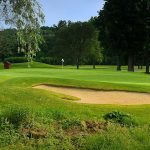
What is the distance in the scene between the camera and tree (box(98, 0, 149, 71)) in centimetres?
6181

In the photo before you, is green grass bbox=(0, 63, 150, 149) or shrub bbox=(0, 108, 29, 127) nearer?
green grass bbox=(0, 63, 150, 149)

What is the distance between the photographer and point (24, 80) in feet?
90.7

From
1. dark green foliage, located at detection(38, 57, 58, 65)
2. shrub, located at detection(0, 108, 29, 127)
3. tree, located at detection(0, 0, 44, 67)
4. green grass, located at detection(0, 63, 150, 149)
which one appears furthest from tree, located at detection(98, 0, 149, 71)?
shrub, located at detection(0, 108, 29, 127)

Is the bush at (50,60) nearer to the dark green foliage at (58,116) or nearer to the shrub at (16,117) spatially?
the dark green foliage at (58,116)

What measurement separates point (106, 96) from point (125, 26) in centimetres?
3898

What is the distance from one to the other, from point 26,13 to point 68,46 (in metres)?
87.7

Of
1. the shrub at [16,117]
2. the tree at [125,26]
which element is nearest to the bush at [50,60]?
the tree at [125,26]

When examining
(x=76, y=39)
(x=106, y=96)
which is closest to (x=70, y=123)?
(x=106, y=96)

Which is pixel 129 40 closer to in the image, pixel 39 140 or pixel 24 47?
pixel 24 47

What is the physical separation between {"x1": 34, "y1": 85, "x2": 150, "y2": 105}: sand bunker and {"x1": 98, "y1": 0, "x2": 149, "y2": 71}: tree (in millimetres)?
36909

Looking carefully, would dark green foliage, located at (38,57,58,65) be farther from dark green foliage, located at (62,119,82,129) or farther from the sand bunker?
dark green foliage, located at (62,119,82,129)

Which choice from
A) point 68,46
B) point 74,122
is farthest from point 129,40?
point 74,122

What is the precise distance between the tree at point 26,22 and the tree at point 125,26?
46184 millimetres

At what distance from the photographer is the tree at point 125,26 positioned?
6181cm
